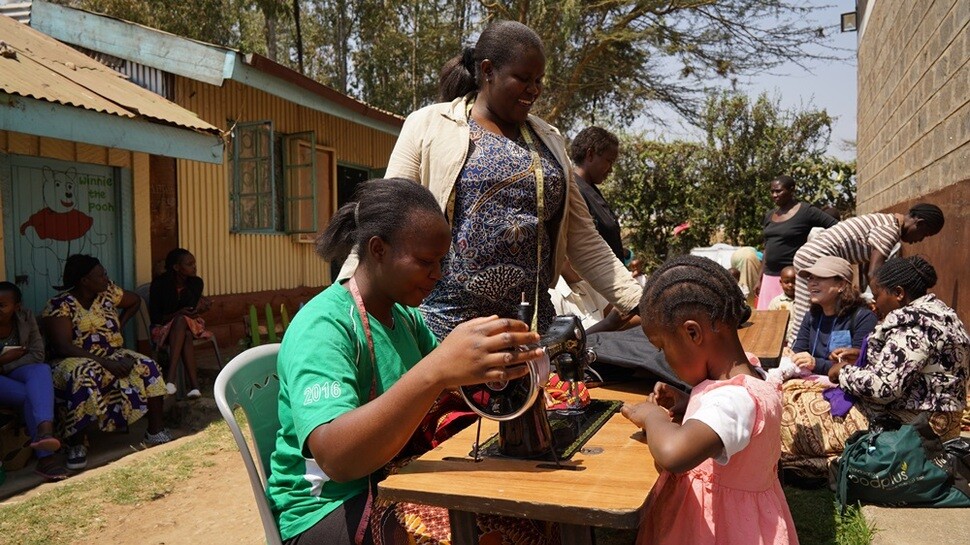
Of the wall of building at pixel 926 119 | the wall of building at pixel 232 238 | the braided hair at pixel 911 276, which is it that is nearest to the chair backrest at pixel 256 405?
the braided hair at pixel 911 276

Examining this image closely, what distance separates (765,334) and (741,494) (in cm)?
181

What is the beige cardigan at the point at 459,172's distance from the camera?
253cm

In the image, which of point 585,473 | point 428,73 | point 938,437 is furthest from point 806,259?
A: point 428,73

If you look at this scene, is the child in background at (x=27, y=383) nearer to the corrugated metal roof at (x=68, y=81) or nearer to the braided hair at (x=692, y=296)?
the corrugated metal roof at (x=68, y=81)

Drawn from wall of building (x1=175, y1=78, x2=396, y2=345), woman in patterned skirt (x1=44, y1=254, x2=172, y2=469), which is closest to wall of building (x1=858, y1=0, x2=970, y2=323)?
wall of building (x1=175, y1=78, x2=396, y2=345)

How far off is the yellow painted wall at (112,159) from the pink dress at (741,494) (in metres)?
5.29

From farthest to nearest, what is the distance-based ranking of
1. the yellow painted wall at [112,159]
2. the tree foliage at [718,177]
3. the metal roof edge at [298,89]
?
the tree foliage at [718,177]
the metal roof edge at [298,89]
the yellow painted wall at [112,159]

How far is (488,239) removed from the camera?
8.22ft

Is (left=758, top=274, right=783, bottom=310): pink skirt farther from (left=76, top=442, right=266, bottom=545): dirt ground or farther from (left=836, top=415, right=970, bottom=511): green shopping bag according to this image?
(left=76, top=442, right=266, bottom=545): dirt ground

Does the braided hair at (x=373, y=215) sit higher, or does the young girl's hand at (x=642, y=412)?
the braided hair at (x=373, y=215)

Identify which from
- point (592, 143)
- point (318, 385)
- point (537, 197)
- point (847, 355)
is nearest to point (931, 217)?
point (847, 355)

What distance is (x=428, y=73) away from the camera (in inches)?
744

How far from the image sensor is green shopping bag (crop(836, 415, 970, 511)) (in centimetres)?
329

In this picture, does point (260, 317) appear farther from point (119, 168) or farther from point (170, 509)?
point (170, 509)
